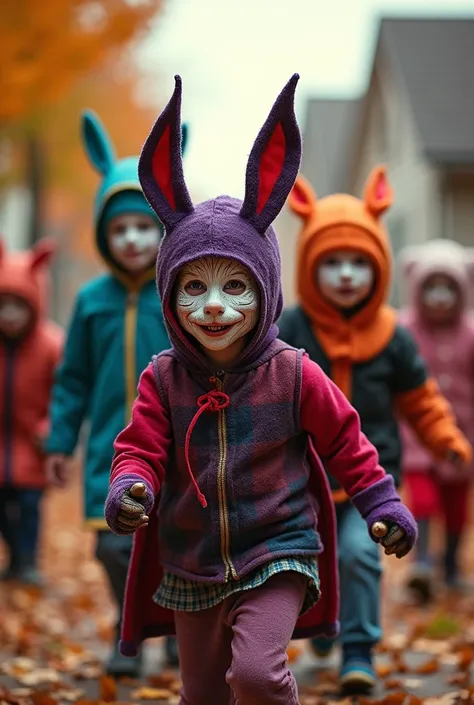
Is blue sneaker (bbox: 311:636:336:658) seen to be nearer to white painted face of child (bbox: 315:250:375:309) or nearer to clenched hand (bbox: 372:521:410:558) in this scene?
white painted face of child (bbox: 315:250:375:309)

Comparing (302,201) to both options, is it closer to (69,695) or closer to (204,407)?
(204,407)

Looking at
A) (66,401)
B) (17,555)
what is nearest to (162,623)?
(66,401)

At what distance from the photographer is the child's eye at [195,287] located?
3.75 m

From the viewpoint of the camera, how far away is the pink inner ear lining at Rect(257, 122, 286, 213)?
3.79 metres

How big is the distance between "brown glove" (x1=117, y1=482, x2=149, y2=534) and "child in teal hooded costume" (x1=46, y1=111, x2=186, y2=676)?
5.76 ft

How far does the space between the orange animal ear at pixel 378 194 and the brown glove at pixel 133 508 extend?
2.46 m

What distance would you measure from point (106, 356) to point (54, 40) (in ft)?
26.1

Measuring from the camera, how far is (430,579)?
7.52 meters

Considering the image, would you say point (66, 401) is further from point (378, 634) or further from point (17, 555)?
point (17, 555)

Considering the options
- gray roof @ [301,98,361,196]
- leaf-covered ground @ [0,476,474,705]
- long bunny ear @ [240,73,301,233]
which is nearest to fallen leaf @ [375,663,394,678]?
leaf-covered ground @ [0,476,474,705]

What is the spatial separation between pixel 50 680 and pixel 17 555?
9.84 ft

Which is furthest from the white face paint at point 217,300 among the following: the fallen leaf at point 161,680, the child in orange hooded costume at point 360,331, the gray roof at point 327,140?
the gray roof at point 327,140

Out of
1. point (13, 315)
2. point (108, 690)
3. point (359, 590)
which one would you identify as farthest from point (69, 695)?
point (13, 315)

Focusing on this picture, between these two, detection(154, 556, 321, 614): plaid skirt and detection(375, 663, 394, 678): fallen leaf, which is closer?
detection(154, 556, 321, 614): plaid skirt
